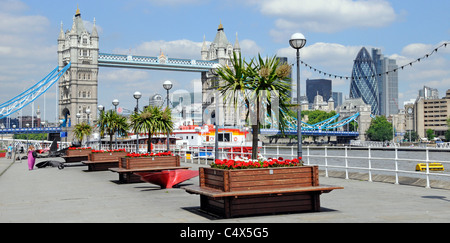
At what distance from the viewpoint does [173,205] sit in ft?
39.6

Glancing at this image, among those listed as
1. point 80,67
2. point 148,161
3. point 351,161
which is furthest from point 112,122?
point 80,67

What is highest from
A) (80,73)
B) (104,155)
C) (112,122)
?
(80,73)

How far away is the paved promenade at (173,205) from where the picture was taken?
9688 millimetres

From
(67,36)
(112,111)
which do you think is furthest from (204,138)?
(67,36)

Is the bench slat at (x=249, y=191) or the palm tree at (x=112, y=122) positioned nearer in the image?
the bench slat at (x=249, y=191)

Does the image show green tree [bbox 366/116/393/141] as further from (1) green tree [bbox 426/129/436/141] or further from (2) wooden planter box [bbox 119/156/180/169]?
(2) wooden planter box [bbox 119/156/180/169]

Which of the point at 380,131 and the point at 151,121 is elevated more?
the point at 380,131

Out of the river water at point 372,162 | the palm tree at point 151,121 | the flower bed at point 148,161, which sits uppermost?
the palm tree at point 151,121

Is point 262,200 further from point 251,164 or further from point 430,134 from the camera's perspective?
point 430,134

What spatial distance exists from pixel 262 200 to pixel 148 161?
9089 millimetres

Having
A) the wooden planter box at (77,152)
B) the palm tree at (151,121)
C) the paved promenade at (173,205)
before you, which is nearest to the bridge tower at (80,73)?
the wooden planter box at (77,152)

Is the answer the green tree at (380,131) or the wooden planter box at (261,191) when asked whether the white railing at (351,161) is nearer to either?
the wooden planter box at (261,191)

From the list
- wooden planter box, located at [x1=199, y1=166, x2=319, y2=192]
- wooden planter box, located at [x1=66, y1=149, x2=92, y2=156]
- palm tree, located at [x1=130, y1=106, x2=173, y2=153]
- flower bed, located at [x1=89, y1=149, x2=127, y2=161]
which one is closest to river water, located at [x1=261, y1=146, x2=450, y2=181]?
wooden planter box, located at [x1=199, y1=166, x2=319, y2=192]

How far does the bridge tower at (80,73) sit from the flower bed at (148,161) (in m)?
129
